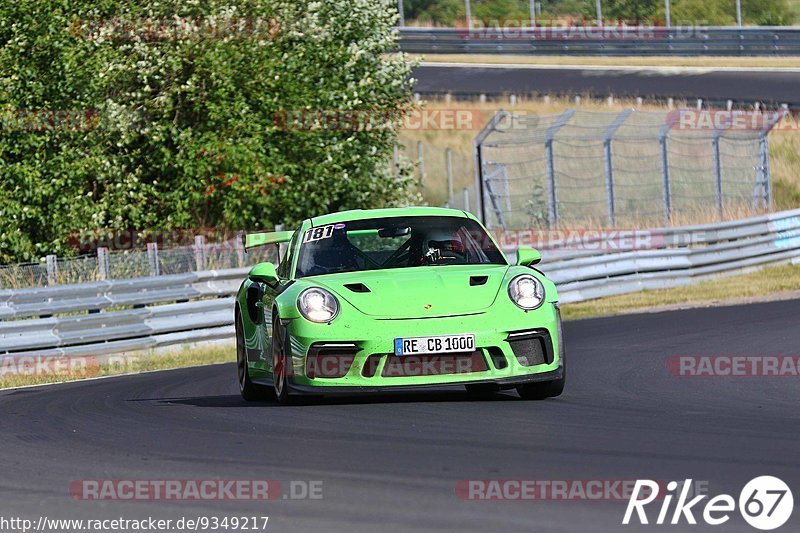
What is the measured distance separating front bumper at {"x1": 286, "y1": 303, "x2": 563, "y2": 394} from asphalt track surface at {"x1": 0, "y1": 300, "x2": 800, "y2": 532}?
17 cm

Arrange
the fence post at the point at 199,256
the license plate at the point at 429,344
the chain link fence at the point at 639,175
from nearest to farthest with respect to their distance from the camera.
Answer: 1. the license plate at the point at 429,344
2. the fence post at the point at 199,256
3. the chain link fence at the point at 639,175

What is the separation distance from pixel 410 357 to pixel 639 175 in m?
30.1

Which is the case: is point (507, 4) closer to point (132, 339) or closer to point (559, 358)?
point (132, 339)

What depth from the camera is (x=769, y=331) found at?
49.5 ft

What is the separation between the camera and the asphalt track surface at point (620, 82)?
41969mm

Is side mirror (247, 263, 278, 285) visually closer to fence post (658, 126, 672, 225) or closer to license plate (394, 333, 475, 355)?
license plate (394, 333, 475, 355)

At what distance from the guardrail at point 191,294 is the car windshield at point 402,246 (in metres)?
6.62

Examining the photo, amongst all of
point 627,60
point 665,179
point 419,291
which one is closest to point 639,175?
point 665,179

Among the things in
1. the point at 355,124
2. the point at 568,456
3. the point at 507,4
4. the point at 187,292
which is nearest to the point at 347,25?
the point at 355,124

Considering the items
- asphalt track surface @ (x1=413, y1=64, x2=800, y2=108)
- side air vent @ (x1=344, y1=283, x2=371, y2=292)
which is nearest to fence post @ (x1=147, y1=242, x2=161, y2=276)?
side air vent @ (x1=344, y1=283, x2=371, y2=292)
